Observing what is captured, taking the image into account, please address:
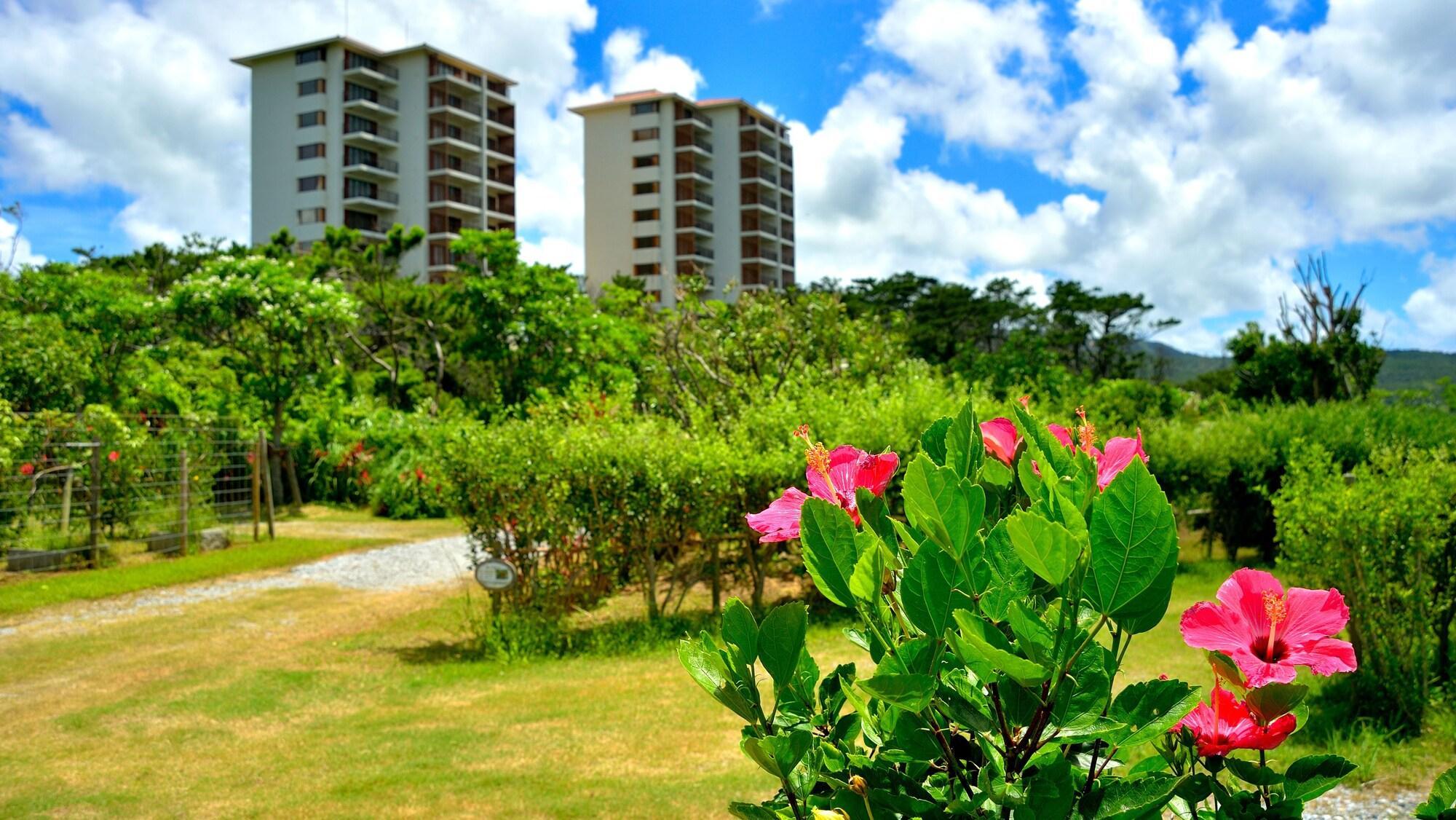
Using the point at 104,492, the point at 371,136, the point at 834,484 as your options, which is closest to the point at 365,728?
the point at 834,484

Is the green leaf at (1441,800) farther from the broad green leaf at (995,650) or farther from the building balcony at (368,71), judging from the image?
the building balcony at (368,71)

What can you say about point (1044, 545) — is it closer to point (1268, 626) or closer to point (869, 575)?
point (869, 575)

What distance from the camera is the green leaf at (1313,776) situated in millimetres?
1050

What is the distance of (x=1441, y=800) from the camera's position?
3.38ft

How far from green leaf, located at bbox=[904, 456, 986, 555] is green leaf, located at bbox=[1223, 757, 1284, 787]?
394 mm

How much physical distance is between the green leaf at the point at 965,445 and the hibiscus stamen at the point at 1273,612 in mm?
309

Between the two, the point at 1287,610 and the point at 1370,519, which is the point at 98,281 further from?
the point at 1287,610

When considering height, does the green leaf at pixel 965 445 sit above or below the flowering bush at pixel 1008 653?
above

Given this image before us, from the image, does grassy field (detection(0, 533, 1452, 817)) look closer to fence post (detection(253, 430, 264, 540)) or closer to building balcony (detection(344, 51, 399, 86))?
fence post (detection(253, 430, 264, 540))

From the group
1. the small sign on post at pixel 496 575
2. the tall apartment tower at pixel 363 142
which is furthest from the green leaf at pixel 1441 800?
the tall apartment tower at pixel 363 142

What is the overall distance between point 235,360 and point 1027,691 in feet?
65.8

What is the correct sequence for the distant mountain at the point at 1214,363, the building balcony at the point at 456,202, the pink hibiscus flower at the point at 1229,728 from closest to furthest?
the pink hibiscus flower at the point at 1229,728 < the distant mountain at the point at 1214,363 < the building balcony at the point at 456,202

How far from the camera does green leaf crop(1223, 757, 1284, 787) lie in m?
1.03

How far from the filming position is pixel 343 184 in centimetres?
5038
